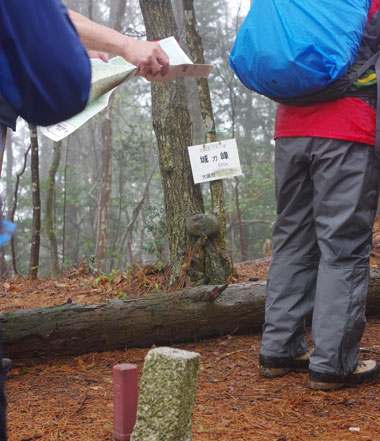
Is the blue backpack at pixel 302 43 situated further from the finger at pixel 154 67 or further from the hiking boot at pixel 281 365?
the hiking boot at pixel 281 365

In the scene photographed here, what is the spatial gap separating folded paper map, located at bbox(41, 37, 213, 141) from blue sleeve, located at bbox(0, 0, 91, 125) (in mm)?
411

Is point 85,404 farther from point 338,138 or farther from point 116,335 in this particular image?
point 338,138

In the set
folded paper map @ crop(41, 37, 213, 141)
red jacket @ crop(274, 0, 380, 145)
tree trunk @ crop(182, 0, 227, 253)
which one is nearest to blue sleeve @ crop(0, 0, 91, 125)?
folded paper map @ crop(41, 37, 213, 141)

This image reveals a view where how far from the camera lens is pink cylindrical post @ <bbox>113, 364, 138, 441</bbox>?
6.56ft

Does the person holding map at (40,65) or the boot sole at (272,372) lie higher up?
the person holding map at (40,65)

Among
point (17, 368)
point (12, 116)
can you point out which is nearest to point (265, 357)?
point (17, 368)

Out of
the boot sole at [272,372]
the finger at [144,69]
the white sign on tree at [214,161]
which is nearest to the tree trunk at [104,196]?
the white sign on tree at [214,161]

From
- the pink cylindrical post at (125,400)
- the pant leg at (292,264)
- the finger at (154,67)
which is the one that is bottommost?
the pink cylindrical post at (125,400)

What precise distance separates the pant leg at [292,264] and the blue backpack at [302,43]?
41 cm

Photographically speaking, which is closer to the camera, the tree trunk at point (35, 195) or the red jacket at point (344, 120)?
the red jacket at point (344, 120)

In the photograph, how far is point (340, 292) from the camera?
263 centimetres

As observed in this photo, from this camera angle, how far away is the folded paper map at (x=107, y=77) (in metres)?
1.65

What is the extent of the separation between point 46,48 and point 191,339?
2968 millimetres

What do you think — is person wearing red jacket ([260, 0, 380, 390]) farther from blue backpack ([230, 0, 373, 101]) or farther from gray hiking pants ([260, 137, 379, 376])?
blue backpack ([230, 0, 373, 101])
